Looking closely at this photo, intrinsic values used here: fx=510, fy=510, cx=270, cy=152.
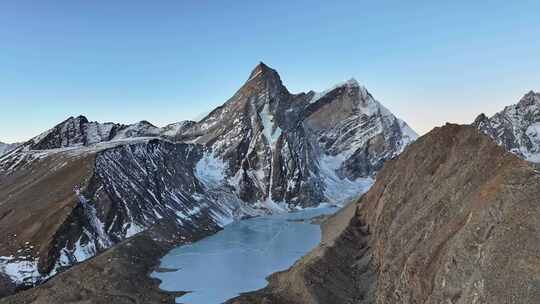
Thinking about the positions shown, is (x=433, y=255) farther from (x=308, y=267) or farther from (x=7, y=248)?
(x=7, y=248)

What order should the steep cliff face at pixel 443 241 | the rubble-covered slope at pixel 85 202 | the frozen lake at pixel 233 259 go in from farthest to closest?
the rubble-covered slope at pixel 85 202 → the frozen lake at pixel 233 259 → the steep cliff face at pixel 443 241

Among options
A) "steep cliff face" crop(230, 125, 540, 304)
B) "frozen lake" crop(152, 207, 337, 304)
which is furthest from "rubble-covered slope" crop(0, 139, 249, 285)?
"steep cliff face" crop(230, 125, 540, 304)

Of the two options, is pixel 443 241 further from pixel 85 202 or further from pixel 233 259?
pixel 85 202

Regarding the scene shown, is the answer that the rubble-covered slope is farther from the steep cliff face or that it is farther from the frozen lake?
the steep cliff face

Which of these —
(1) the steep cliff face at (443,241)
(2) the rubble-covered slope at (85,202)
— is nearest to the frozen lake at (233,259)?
(1) the steep cliff face at (443,241)

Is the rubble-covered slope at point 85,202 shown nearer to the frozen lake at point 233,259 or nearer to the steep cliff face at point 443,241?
the frozen lake at point 233,259

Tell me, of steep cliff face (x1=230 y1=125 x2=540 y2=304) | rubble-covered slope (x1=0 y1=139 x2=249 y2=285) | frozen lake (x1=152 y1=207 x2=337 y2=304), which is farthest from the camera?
rubble-covered slope (x1=0 y1=139 x2=249 y2=285)
